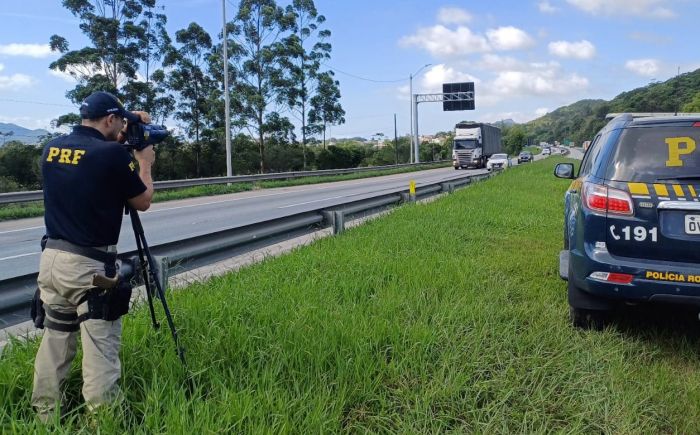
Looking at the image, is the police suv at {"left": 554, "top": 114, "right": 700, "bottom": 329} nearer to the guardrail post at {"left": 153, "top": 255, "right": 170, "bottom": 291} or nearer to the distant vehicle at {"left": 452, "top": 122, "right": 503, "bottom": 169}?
the guardrail post at {"left": 153, "top": 255, "right": 170, "bottom": 291}

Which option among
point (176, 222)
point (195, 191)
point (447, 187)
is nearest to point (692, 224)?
point (176, 222)

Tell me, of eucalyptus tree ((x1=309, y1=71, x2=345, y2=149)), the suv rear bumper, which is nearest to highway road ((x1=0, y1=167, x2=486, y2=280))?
the suv rear bumper

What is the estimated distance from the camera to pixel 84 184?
99.3 inches

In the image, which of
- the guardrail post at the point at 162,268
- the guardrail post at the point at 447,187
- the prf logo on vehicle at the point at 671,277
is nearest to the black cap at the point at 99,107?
the guardrail post at the point at 162,268

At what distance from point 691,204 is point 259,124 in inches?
1505

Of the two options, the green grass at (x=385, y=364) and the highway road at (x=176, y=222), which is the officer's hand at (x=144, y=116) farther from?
the highway road at (x=176, y=222)

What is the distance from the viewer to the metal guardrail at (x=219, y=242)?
3344 millimetres

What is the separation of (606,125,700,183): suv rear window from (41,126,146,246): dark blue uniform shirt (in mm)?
3401

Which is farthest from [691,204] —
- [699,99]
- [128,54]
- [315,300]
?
[699,99]

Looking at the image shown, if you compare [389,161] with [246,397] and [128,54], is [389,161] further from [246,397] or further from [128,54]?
[246,397]

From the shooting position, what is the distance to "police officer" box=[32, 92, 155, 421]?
100.0 inches

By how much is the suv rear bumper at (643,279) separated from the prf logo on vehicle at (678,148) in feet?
2.41

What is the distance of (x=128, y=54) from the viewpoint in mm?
33094

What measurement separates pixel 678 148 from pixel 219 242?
4.16m
